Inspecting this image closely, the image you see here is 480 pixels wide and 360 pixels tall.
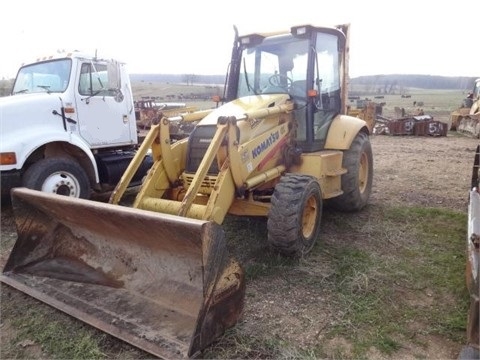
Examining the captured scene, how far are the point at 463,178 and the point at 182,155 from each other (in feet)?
21.3

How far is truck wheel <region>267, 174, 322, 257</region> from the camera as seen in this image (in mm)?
4090

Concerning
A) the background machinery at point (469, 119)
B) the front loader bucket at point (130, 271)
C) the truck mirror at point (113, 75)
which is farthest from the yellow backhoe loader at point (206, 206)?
the background machinery at point (469, 119)

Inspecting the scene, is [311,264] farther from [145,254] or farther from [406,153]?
[406,153]

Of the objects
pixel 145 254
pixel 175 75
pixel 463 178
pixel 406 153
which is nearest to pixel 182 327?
pixel 145 254

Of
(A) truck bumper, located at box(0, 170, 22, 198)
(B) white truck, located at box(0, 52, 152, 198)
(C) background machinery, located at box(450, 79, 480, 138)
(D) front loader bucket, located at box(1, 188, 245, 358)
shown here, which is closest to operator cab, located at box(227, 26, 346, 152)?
(B) white truck, located at box(0, 52, 152, 198)

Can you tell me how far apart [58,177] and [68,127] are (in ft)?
3.06

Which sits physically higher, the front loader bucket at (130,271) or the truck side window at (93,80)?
the truck side window at (93,80)

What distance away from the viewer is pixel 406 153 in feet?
40.8

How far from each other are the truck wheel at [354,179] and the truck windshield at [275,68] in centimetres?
117

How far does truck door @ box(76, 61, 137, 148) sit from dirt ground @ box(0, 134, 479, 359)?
188cm

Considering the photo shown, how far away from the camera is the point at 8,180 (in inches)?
227

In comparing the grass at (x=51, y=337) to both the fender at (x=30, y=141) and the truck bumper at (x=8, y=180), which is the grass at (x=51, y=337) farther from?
the fender at (x=30, y=141)

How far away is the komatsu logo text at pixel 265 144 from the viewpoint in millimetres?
4504

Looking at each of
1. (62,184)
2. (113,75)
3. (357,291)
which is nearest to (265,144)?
(357,291)
